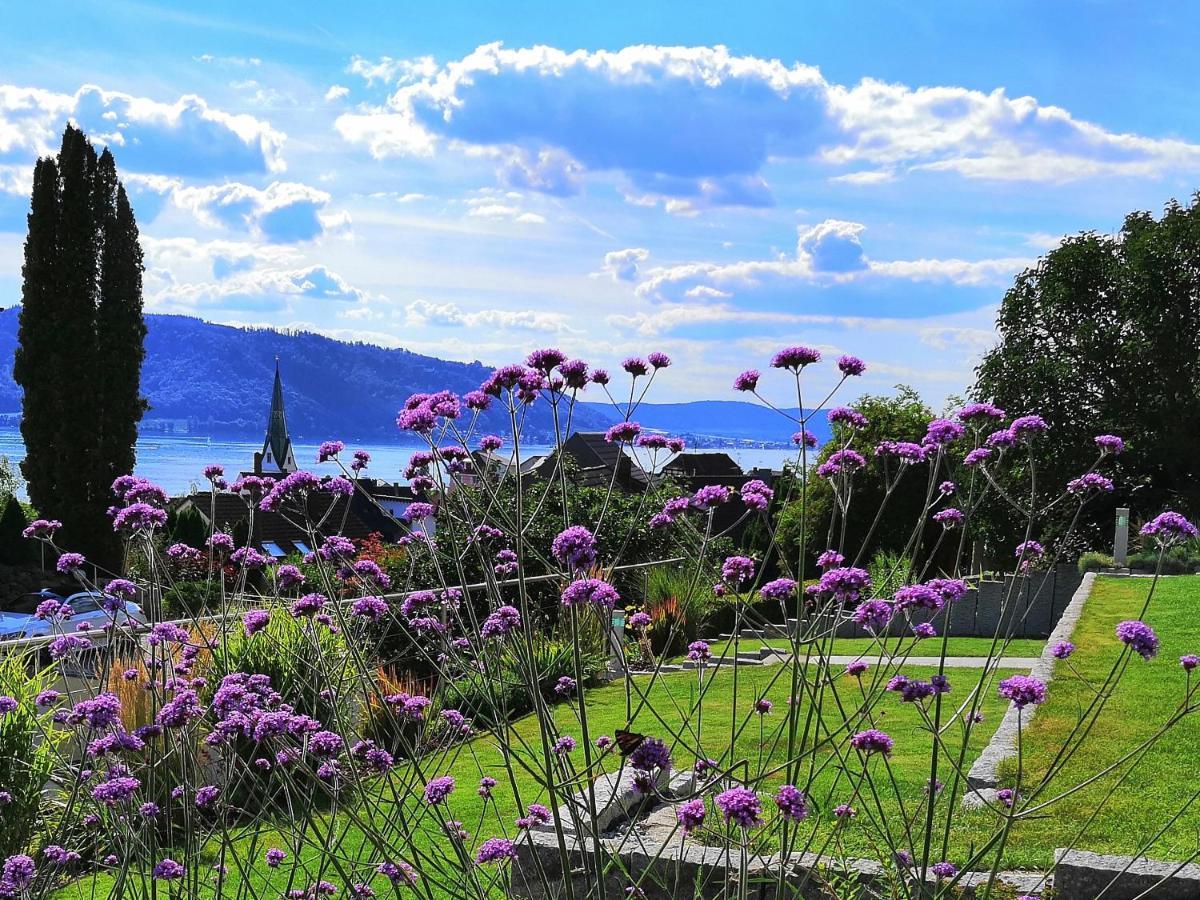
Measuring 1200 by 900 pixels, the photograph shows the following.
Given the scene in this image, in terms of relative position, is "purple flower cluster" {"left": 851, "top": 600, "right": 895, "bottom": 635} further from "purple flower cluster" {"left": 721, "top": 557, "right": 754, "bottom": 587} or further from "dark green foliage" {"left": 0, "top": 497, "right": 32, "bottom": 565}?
"dark green foliage" {"left": 0, "top": 497, "right": 32, "bottom": 565}

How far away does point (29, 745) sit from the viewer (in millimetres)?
5754

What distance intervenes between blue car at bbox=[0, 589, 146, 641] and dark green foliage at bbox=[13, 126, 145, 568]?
385cm

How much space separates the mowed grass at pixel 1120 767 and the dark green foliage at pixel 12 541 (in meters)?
26.1

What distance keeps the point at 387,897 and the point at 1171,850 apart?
3.27 metres

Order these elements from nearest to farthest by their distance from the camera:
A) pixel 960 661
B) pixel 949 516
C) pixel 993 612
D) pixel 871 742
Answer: pixel 871 742 → pixel 949 516 → pixel 960 661 → pixel 993 612

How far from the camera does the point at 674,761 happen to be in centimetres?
612

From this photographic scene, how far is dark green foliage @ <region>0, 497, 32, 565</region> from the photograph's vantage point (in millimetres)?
27594

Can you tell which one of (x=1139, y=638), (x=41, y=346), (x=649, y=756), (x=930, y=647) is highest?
(x=41, y=346)

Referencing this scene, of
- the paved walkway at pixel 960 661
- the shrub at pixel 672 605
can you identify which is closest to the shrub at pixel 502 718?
the paved walkway at pixel 960 661

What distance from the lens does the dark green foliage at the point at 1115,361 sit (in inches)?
888

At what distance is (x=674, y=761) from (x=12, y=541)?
26334 millimetres

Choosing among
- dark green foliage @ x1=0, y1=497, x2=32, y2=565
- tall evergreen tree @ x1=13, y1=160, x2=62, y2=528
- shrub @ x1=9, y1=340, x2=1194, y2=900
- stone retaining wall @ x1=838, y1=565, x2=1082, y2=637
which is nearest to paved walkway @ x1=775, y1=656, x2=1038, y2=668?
shrub @ x1=9, y1=340, x2=1194, y2=900

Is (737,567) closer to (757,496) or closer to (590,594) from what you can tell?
(757,496)

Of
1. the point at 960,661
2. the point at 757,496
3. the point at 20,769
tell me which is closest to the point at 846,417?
the point at 757,496
